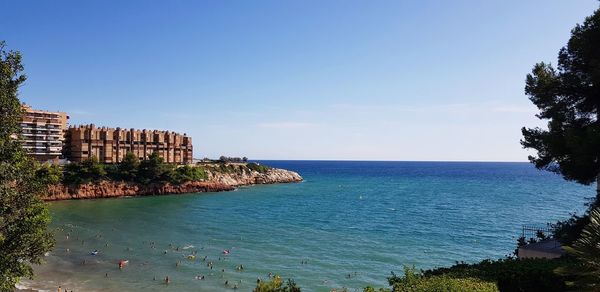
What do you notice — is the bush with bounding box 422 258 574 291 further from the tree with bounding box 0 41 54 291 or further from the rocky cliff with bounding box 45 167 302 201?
the rocky cliff with bounding box 45 167 302 201

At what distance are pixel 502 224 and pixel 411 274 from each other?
55.0 meters

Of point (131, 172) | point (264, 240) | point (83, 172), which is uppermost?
point (83, 172)

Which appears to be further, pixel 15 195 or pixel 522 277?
pixel 15 195

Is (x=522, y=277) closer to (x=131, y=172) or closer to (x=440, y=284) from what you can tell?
(x=440, y=284)

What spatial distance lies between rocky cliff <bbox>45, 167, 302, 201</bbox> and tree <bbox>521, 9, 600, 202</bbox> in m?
67.7

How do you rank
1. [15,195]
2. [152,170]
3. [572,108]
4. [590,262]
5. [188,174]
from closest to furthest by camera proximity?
[590,262]
[15,195]
[572,108]
[152,170]
[188,174]

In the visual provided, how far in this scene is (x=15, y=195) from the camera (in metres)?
16.5

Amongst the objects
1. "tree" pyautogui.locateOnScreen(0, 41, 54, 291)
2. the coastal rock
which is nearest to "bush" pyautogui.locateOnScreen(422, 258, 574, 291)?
"tree" pyautogui.locateOnScreen(0, 41, 54, 291)

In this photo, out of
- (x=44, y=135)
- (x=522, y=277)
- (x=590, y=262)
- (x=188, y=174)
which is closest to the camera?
(x=590, y=262)

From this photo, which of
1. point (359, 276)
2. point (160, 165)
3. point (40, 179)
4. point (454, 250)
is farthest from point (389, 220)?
point (160, 165)

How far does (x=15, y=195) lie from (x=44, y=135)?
108186mm

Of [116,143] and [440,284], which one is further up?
[116,143]

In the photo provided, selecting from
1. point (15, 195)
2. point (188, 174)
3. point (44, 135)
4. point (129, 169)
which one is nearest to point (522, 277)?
point (15, 195)

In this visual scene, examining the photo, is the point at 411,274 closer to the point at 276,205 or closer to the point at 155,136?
the point at 276,205
